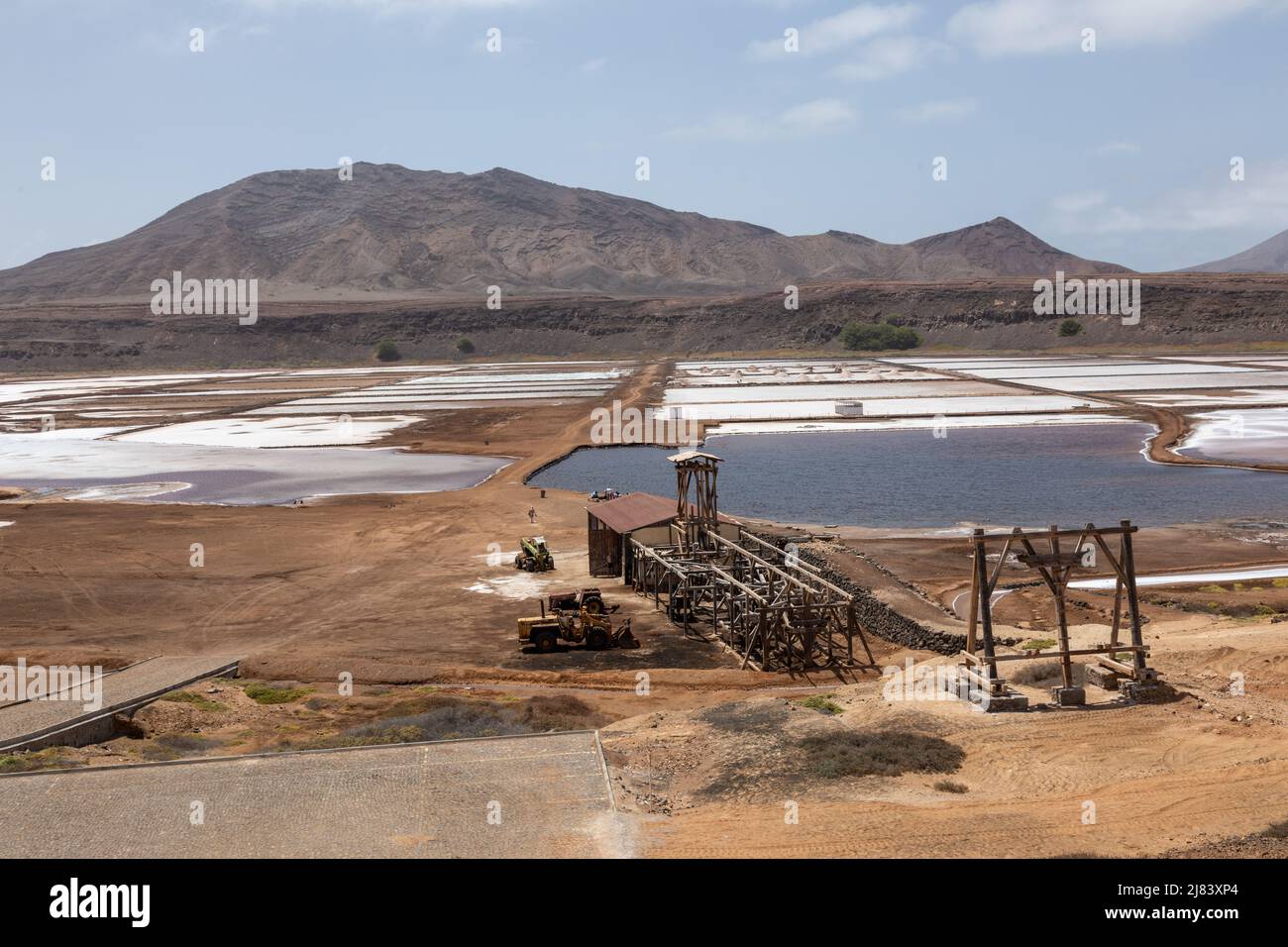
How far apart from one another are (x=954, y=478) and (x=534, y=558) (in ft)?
81.5

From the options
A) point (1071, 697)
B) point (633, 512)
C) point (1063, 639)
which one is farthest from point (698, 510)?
point (1071, 697)

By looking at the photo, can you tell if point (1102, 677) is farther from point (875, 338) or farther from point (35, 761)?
point (875, 338)

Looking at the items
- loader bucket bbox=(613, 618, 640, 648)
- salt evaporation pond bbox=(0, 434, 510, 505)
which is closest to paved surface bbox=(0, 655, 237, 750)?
loader bucket bbox=(613, 618, 640, 648)

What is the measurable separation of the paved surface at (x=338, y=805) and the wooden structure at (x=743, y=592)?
9606 millimetres

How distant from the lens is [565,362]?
16512cm

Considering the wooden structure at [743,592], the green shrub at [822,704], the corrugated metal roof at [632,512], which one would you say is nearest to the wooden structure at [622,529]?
the corrugated metal roof at [632,512]

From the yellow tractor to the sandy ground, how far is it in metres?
0.46

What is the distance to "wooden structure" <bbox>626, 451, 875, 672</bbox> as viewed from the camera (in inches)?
1021


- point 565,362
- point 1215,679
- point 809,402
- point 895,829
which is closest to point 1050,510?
point 1215,679

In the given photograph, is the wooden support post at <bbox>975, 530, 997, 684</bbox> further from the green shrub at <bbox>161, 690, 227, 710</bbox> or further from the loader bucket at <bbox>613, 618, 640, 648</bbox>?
the green shrub at <bbox>161, 690, 227, 710</bbox>

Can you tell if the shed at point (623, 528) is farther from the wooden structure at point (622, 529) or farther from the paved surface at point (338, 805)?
the paved surface at point (338, 805)

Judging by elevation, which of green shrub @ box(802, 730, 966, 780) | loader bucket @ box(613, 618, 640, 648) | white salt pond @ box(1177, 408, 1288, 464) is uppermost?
white salt pond @ box(1177, 408, 1288, 464)

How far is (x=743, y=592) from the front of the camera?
27766 mm
